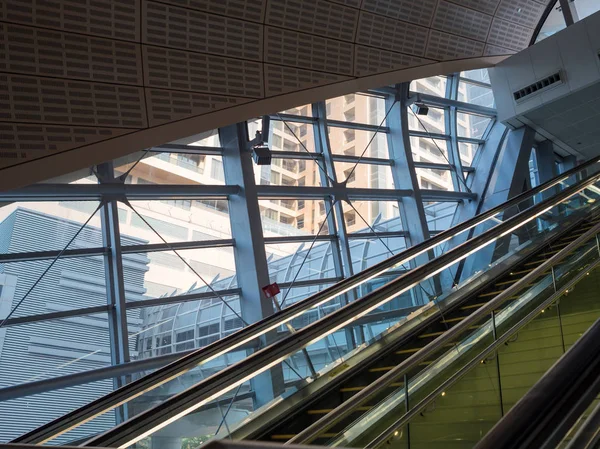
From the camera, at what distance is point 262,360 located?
4.91 metres

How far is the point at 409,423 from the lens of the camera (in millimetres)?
3771

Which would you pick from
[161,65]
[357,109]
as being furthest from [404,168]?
[161,65]

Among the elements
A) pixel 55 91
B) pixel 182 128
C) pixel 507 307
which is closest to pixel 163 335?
pixel 182 128

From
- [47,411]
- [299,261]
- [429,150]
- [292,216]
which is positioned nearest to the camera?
[47,411]

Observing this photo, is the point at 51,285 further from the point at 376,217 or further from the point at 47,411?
the point at 376,217

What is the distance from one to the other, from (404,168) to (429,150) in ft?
6.74

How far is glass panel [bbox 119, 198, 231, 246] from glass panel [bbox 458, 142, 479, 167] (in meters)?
9.40

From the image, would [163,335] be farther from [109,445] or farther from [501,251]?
[109,445]

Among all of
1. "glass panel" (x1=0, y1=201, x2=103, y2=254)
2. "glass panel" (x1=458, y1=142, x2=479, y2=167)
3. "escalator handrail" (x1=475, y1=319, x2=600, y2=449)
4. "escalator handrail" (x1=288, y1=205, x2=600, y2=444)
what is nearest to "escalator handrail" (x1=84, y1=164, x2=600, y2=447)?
"escalator handrail" (x1=288, y1=205, x2=600, y2=444)

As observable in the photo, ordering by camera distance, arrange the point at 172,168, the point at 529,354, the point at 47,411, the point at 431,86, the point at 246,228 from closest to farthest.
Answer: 1. the point at 529,354
2. the point at 47,411
3. the point at 246,228
4. the point at 172,168
5. the point at 431,86

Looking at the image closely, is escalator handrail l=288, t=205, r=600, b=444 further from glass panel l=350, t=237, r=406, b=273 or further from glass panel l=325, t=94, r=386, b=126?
glass panel l=325, t=94, r=386, b=126

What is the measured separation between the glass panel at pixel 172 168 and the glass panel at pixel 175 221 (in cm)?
46

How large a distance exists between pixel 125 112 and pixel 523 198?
19.8 ft

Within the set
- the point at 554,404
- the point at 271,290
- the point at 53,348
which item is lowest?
the point at 554,404
